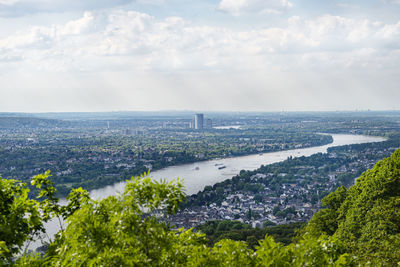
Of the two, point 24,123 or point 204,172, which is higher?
point 24,123

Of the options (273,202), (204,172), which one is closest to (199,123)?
(204,172)

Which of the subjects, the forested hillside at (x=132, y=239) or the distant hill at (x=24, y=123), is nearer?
the forested hillside at (x=132, y=239)

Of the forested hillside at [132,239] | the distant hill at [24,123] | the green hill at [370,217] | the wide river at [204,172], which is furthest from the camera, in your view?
the distant hill at [24,123]

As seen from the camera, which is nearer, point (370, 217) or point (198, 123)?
point (370, 217)

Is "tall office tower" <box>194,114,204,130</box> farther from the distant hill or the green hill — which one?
the green hill

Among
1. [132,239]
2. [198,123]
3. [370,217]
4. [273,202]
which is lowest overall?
[273,202]

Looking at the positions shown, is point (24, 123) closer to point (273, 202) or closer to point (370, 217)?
point (273, 202)

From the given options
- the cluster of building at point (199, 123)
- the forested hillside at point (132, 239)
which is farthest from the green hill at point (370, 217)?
the cluster of building at point (199, 123)

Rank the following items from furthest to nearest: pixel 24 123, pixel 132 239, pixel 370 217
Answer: pixel 24 123 → pixel 370 217 → pixel 132 239

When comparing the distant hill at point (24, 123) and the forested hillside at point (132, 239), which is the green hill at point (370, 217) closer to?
the forested hillside at point (132, 239)

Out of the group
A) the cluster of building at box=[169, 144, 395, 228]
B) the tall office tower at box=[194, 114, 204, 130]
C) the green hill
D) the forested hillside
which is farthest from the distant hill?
the forested hillside

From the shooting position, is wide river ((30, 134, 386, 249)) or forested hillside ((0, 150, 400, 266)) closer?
forested hillside ((0, 150, 400, 266))

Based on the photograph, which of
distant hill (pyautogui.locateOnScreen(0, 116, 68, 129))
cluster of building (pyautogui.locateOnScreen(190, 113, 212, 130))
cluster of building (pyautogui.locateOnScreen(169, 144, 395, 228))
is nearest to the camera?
cluster of building (pyautogui.locateOnScreen(169, 144, 395, 228))
